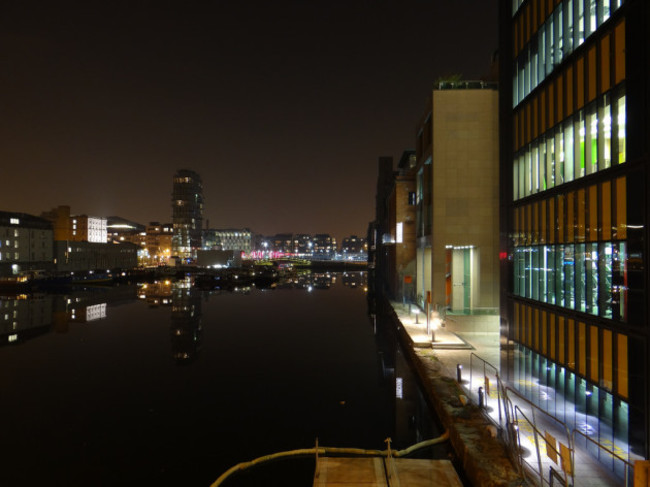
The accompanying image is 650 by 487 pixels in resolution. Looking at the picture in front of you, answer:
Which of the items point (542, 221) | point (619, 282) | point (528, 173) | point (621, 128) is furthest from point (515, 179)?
point (619, 282)

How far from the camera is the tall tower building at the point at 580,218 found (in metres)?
10.6

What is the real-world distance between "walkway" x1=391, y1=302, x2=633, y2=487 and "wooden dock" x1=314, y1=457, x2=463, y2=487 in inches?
76.8

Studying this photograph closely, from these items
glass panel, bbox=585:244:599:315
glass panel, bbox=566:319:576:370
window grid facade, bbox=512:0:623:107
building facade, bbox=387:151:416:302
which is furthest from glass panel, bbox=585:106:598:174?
building facade, bbox=387:151:416:302

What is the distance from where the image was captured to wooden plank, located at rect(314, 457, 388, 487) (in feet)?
33.4

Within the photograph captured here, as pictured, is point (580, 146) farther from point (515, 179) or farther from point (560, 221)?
point (515, 179)

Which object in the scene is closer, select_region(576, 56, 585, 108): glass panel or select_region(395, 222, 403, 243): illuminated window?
select_region(576, 56, 585, 108): glass panel

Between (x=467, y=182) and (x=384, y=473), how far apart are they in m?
24.6

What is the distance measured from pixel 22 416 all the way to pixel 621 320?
20779mm

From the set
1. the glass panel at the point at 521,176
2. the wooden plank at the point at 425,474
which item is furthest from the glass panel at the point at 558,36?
the wooden plank at the point at 425,474

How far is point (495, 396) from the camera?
14.7 m

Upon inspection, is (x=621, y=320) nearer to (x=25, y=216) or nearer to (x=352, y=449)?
(x=352, y=449)

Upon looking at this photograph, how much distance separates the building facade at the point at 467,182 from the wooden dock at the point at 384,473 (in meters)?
20.3

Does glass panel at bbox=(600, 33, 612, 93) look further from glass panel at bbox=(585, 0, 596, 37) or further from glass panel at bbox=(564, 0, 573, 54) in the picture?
glass panel at bbox=(564, 0, 573, 54)

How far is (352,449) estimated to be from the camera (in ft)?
43.9
